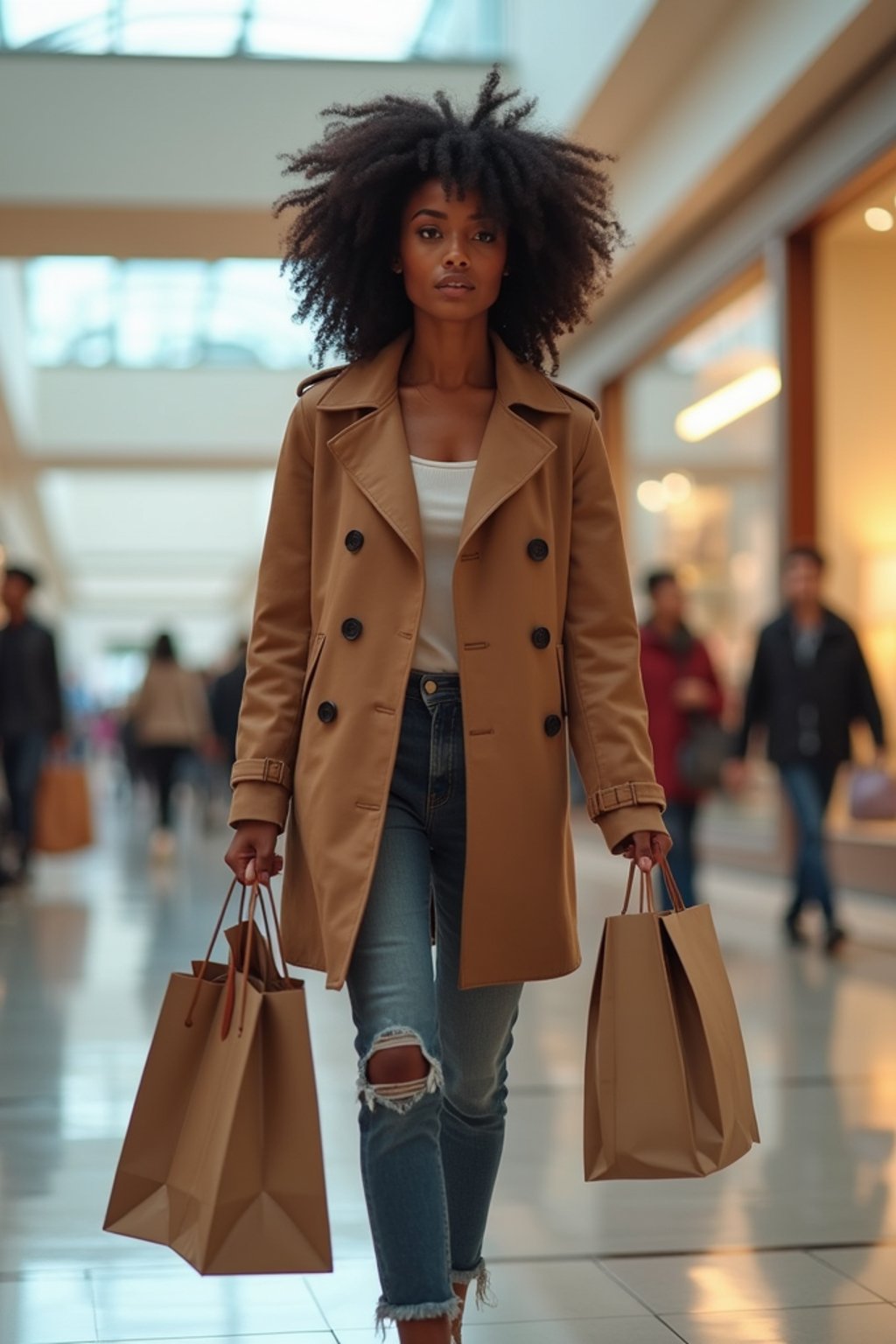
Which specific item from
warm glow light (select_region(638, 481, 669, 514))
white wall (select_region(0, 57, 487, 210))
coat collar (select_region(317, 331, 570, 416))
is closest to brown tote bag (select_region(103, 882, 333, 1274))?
coat collar (select_region(317, 331, 570, 416))

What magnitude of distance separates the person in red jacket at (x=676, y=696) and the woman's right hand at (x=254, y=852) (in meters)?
6.10

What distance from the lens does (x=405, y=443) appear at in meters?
2.88

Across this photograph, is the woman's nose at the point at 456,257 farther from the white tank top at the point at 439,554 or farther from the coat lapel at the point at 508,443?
the white tank top at the point at 439,554

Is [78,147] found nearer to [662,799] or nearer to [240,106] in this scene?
[240,106]

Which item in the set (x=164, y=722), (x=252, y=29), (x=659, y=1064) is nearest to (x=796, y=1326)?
(x=659, y=1064)

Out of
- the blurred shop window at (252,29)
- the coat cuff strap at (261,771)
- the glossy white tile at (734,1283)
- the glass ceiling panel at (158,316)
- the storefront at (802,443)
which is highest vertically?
the glass ceiling panel at (158,316)

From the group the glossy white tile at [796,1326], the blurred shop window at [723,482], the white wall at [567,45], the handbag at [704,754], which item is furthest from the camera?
the blurred shop window at [723,482]

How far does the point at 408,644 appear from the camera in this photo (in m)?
2.77

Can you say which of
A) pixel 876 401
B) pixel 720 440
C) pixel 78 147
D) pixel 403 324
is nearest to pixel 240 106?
pixel 78 147

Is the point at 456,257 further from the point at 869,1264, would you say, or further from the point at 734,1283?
the point at 869,1264

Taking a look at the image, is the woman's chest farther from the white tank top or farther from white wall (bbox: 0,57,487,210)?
white wall (bbox: 0,57,487,210)

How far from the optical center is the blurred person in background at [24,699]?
Result: 11148mm

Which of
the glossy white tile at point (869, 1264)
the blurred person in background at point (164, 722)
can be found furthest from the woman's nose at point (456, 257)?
the blurred person in background at point (164, 722)

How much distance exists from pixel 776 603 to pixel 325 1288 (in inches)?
361
